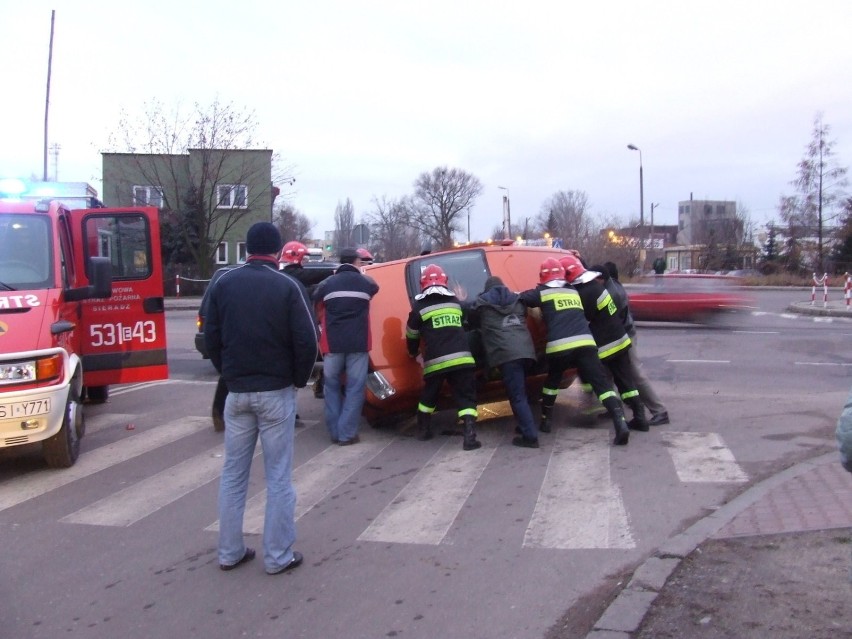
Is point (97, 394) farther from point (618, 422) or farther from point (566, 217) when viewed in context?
point (566, 217)

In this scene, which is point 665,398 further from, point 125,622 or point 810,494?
point 125,622

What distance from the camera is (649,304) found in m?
20.0

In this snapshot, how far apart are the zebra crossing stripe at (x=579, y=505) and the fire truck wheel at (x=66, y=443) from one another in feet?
13.4

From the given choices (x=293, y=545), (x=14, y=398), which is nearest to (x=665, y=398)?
(x=293, y=545)

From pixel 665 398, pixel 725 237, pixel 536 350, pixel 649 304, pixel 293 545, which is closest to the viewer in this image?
pixel 293 545

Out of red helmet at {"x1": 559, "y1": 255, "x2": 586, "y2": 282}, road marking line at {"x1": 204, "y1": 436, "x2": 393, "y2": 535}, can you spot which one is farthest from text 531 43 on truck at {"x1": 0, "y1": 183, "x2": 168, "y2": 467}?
red helmet at {"x1": 559, "y1": 255, "x2": 586, "y2": 282}

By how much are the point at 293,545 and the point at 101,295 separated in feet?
11.1

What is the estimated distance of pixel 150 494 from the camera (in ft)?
22.3

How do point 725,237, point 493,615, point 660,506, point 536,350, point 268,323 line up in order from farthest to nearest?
point 725,237
point 536,350
point 660,506
point 268,323
point 493,615

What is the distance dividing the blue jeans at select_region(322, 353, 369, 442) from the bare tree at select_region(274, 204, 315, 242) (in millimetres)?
48139

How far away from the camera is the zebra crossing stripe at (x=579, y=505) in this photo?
17.9 ft

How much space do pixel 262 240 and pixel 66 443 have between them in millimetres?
3584

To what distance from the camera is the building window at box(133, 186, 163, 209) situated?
38969 millimetres

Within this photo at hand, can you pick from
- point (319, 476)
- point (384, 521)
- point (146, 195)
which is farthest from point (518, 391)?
point (146, 195)
